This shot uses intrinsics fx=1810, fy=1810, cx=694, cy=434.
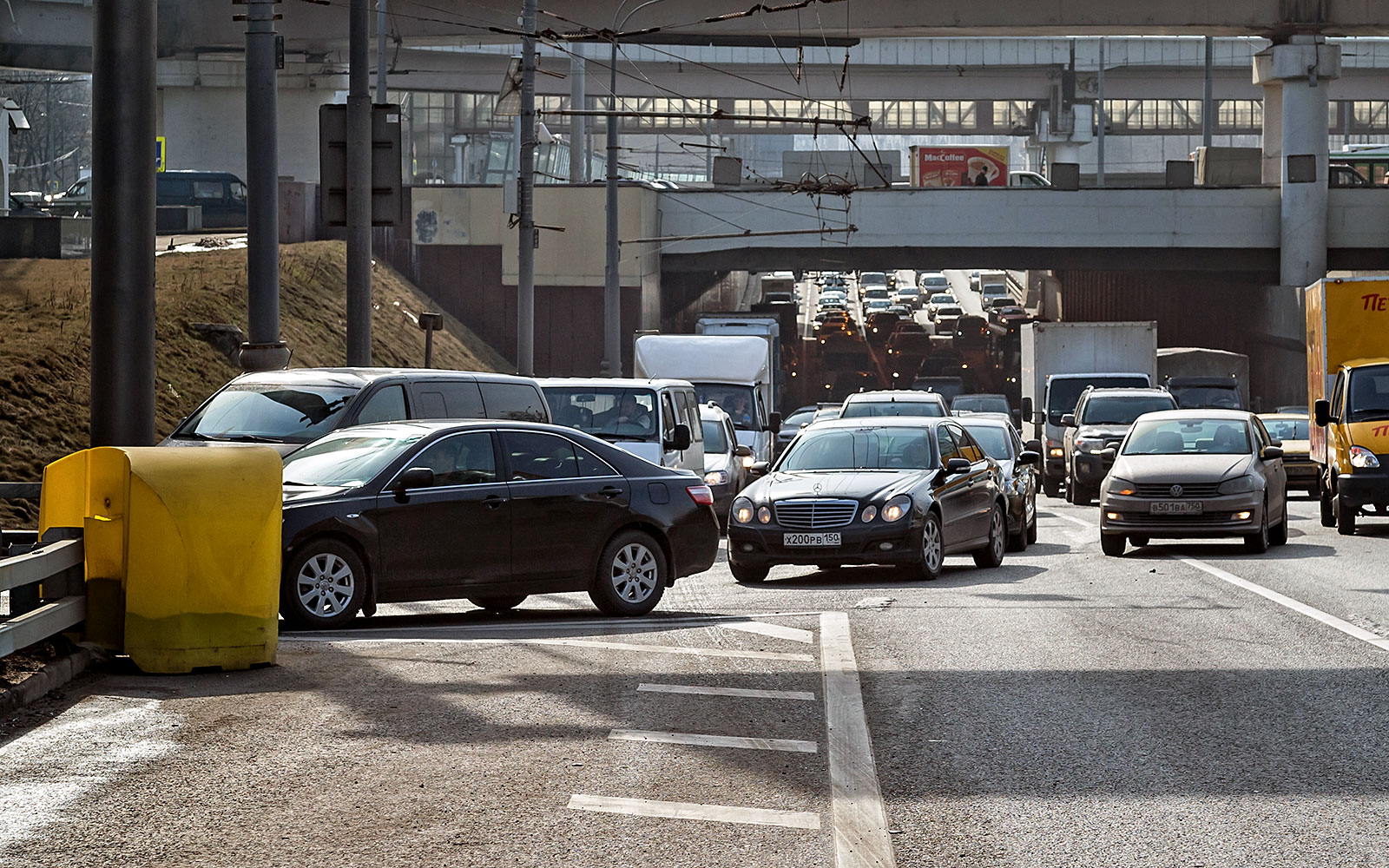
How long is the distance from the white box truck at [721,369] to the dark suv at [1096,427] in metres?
5.06

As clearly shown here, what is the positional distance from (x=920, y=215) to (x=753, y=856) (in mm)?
46914

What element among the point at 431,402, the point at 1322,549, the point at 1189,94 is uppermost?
the point at 1189,94

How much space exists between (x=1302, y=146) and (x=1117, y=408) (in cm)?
2165

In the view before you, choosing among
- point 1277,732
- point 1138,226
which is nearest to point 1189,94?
point 1138,226

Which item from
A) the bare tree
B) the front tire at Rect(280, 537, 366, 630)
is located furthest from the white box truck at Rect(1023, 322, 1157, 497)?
the bare tree

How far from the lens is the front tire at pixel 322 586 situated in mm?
11219

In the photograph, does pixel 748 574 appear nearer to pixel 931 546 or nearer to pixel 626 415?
pixel 931 546

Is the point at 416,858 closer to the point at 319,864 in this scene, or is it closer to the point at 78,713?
the point at 319,864

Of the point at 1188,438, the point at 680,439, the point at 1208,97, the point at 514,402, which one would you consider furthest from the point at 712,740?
the point at 1208,97

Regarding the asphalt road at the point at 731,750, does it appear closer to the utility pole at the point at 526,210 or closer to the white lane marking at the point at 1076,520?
the white lane marking at the point at 1076,520

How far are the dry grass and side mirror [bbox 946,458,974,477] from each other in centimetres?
791

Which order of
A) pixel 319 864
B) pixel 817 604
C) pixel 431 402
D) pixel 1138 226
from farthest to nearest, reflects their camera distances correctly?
pixel 1138 226
pixel 431 402
pixel 817 604
pixel 319 864

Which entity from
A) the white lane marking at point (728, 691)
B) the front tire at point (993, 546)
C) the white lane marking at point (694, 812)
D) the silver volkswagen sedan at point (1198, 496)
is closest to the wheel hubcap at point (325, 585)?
the white lane marking at point (728, 691)

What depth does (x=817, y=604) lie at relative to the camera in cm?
1361
